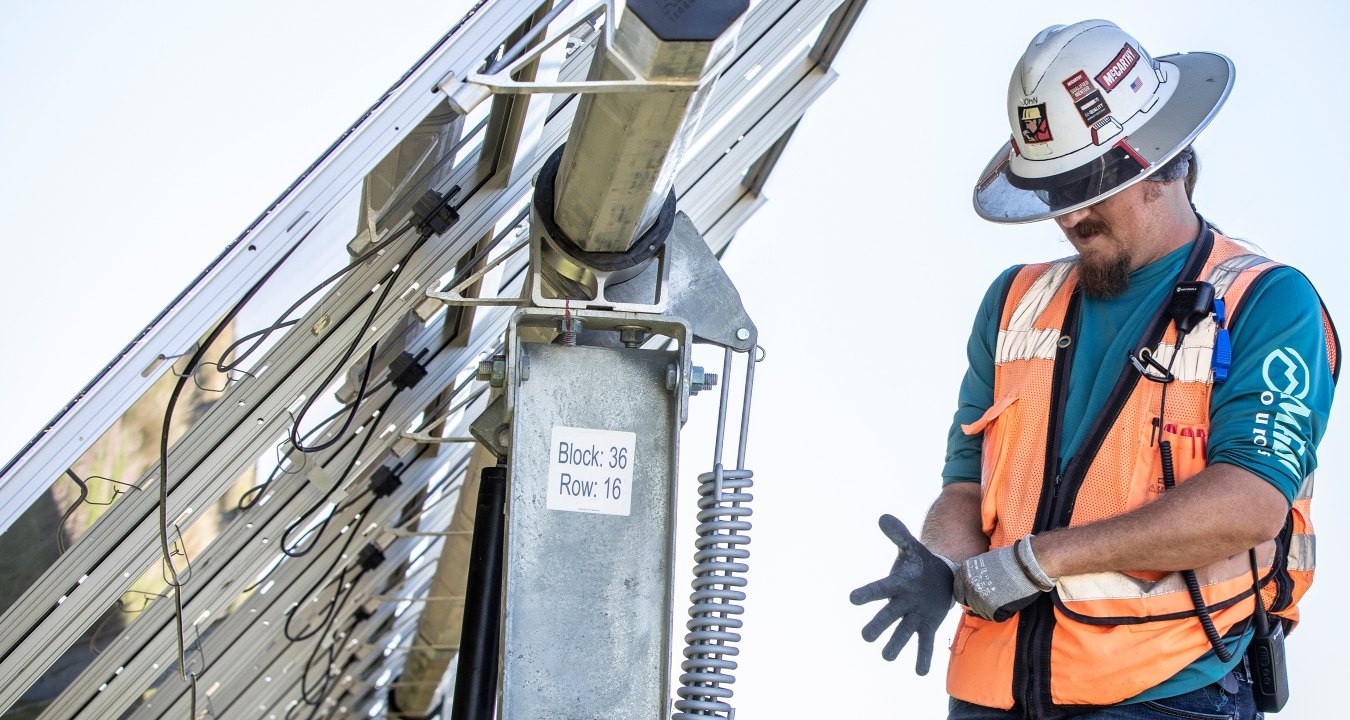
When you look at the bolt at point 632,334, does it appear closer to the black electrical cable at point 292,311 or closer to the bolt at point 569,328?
the bolt at point 569,328

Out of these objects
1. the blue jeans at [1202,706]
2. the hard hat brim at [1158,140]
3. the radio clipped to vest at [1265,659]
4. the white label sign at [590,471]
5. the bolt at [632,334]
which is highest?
the hard hat brim at [1158,140]

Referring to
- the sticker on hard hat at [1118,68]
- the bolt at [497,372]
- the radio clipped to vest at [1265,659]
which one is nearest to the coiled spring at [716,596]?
the bolt at [497,372]

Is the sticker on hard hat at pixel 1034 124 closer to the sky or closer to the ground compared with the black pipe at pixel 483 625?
closer to the sky

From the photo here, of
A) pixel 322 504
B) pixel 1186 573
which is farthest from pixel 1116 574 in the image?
pixel 322 504

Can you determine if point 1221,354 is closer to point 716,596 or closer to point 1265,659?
point 1265,659

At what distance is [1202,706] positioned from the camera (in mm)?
2506

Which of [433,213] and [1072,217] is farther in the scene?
[433,213]

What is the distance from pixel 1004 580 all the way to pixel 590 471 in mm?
707

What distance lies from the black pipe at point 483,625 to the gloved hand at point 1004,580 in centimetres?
81

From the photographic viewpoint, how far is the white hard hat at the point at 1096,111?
279 cm

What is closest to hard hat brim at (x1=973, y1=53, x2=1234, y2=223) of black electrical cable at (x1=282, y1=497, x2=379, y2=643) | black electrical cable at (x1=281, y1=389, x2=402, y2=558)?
black electrical cable at (x1=281, y1=389, x2=402, y2=558)

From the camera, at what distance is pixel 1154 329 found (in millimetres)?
2650

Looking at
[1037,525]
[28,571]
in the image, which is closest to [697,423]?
[28,571]

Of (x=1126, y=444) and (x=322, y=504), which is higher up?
(x=322, y=504)
